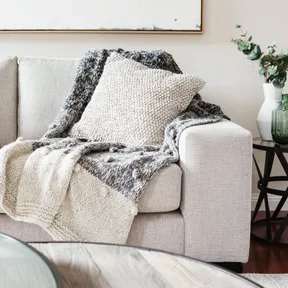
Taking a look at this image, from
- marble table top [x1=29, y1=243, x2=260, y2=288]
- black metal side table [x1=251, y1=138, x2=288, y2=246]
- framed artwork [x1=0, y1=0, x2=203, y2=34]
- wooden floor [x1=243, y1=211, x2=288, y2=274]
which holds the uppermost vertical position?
framed artwork [x1=0, y1=0, x2=203, y2=34]

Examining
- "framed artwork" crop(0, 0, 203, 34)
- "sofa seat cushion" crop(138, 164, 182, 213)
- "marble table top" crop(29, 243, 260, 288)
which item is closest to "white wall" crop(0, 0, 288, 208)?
"framed artwork" crop(0, 0, 203, 34)

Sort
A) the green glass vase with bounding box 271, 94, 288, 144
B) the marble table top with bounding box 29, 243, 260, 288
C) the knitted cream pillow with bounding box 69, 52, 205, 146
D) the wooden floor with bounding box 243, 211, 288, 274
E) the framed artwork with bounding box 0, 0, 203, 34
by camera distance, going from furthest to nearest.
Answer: the framed artwork with bounding box 0, 0, 203, 34 → the green glass vase with bounding box 271, 94, 288, 144 → the knitted cream pillow with bounding box 69, 52, 205, 146 → the wooden floor with bounding box 243, 211, 288, 274 → the marble table top with bounding box 29, 243, 260, 288

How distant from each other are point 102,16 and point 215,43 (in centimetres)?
63

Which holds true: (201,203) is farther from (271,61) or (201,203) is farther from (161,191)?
(271,61)

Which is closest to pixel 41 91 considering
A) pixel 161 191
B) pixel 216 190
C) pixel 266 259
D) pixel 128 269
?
pixel 161 191

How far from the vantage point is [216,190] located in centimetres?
178

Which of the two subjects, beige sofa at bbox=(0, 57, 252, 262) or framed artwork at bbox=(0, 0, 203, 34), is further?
framed artwork at bbox=(0, 0, 203, 34)

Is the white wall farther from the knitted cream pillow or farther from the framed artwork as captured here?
the knitted cream pillow

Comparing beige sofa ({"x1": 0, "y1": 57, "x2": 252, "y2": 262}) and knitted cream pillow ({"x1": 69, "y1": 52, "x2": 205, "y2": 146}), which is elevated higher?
knitted cream pillow ({"x1": 69, "y1": 52, "x2": 205, "y2": 146})

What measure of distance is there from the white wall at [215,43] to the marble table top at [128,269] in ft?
6.28

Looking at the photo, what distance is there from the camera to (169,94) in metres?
2.19

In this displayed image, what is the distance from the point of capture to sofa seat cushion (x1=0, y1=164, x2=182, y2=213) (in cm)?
175

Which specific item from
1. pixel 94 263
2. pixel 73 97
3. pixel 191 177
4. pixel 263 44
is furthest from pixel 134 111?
pixel 94 263

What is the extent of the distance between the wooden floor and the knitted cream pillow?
63cm
